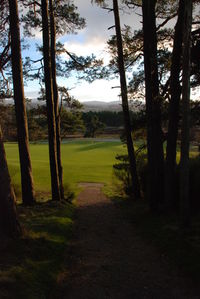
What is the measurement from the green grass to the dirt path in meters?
0.26

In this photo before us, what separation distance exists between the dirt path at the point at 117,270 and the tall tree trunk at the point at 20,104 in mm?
3101

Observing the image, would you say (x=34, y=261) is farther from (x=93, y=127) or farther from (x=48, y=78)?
(x=93, y=127)

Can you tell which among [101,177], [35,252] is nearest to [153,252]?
[35,252]

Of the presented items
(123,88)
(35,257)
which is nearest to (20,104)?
(123,88)

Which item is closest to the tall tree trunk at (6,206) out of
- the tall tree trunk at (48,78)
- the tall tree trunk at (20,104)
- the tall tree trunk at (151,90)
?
the tall tree trunk at (20,104)

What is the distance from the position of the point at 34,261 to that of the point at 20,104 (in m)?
6.51

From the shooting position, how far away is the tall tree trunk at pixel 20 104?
30.0 ft

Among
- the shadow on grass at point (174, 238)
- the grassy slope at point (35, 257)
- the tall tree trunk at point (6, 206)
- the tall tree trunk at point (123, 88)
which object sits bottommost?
the shadow on grass at point (174, 238)

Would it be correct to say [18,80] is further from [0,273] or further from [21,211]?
[0,273]

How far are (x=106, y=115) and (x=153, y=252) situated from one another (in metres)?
103

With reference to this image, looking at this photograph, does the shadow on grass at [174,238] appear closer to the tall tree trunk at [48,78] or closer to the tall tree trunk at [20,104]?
the tall tree trunk at [20,104]

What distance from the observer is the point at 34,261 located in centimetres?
459

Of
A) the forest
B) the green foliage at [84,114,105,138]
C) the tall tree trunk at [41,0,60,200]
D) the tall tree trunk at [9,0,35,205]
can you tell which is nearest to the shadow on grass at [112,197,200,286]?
the forest

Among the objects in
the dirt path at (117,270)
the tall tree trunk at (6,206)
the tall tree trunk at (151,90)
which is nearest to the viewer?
the dirt path at (117,270)
